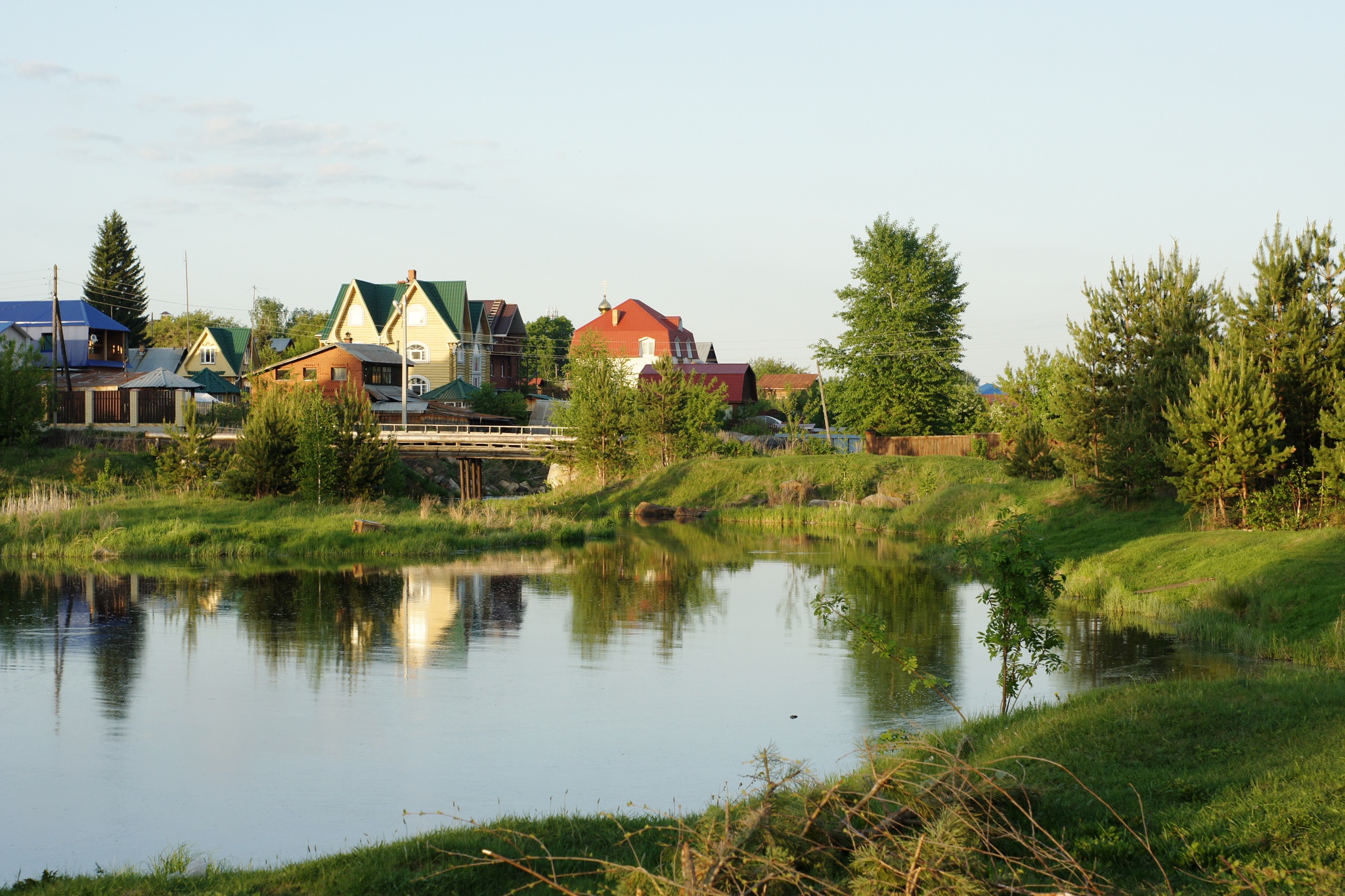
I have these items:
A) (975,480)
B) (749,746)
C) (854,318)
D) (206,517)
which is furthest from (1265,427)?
(854,318)

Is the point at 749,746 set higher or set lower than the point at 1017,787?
lower

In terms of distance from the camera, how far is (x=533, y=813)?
→ 36.9 ft

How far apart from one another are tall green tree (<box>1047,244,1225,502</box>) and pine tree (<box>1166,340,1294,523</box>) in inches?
129

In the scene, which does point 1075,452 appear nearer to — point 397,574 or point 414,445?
point 397,574

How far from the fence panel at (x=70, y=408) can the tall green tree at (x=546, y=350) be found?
4168cm

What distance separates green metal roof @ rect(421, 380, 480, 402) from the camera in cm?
7719

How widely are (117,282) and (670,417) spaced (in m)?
55.9

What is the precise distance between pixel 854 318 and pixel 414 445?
2584cm

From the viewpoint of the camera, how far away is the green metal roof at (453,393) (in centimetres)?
7719

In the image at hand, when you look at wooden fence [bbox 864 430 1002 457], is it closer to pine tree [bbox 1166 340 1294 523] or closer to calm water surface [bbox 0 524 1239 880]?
calm water surface [bbox 0 524 1239 880]

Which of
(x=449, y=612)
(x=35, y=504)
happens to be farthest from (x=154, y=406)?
(x=449, y=612)

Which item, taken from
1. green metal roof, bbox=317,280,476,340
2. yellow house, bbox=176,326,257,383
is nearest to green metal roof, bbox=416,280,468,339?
green metal roof, bbox=317,280,476,340

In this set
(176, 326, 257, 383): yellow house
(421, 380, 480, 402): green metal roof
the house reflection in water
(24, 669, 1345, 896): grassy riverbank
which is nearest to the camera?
(24, 669, 1345, 896): grassy riverbank

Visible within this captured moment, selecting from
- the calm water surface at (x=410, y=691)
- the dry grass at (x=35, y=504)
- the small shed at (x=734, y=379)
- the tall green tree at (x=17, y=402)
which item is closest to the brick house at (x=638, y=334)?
the small shed at (x=734, y=379)
